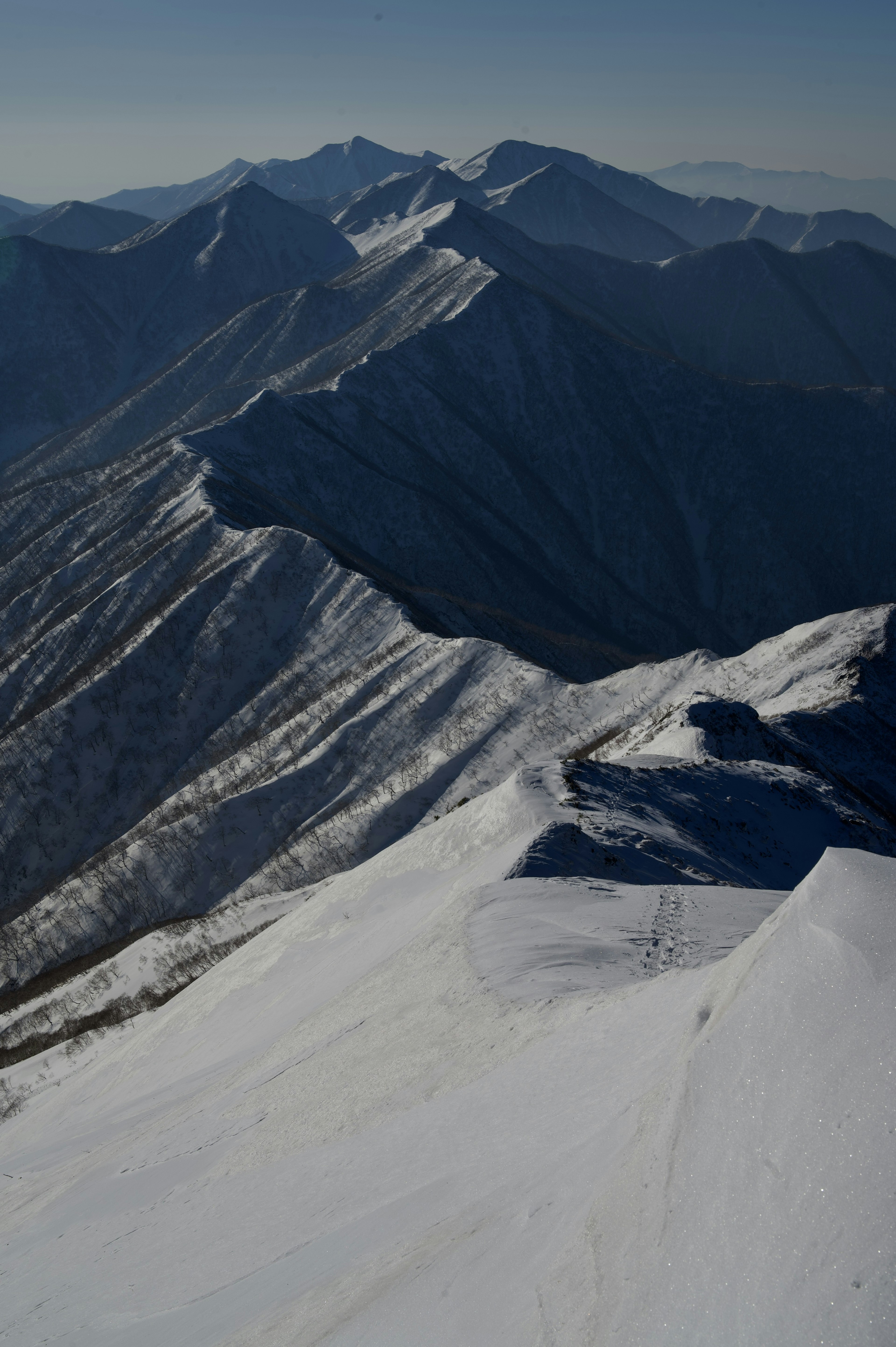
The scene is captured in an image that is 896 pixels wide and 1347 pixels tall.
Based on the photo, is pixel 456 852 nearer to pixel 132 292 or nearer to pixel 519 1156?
pixel 519 1156

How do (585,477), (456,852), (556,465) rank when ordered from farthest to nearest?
(585,477), (556,465), (456,852)

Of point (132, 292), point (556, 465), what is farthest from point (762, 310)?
point (132, 292)

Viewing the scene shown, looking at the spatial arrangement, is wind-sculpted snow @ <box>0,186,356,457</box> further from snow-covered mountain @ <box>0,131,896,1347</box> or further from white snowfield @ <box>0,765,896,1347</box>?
white snowfield @ <box>0,765,896,1347</box>

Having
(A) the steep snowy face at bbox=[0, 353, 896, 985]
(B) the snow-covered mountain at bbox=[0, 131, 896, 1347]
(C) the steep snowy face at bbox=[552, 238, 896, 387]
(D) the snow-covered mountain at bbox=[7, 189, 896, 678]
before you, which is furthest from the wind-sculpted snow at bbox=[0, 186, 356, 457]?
(A) the steep snowy face at bbox=[0, 353, 896, 985]

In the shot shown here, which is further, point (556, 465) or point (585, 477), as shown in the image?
point (585, 477)

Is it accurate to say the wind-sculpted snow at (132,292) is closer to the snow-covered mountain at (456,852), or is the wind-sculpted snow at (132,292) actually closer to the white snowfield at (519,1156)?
the snow-covered mountain at (456,852)

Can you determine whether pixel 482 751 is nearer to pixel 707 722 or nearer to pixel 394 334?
pixel 707 722
